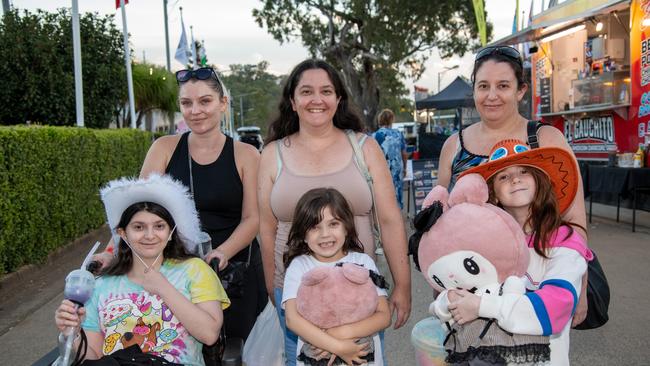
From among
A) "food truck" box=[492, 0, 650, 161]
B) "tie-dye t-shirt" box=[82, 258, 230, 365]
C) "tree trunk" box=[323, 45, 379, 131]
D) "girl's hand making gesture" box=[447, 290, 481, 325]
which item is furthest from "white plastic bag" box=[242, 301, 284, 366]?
"tree trunk" box=[323, 45, 379, 131]

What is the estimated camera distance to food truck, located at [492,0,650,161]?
9.00 metres

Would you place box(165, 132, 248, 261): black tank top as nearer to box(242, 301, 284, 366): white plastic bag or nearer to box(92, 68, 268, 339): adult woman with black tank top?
box(92, 68, 268, 339): adult woman with black tank top

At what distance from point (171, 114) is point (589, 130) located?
16657mm

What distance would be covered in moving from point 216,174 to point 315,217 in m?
0.80

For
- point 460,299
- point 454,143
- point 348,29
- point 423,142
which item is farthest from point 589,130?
point 348,29

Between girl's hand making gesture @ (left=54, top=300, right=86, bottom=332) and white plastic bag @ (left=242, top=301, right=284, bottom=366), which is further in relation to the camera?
white plastic bag @ (left=242, top=301, right=284, bottom=366)

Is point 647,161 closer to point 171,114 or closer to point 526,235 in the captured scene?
point 526,235

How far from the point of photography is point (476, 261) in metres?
2.03

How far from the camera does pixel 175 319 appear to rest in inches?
96.7

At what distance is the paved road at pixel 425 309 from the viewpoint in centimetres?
412

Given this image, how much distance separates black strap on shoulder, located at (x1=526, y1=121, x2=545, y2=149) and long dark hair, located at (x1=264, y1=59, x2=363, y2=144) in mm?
833

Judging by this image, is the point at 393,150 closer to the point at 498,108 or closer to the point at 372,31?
the point at 498,108

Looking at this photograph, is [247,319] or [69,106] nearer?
[247,319]

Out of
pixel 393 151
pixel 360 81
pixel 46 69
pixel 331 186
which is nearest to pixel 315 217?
pixel 331 186
